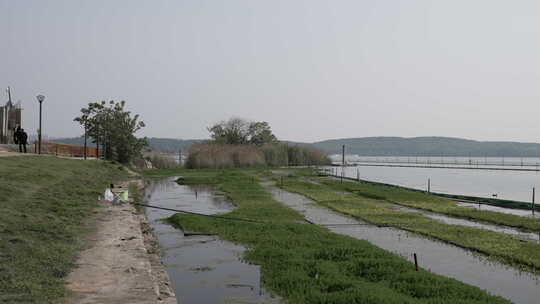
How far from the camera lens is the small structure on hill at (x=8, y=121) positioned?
40.4 metres

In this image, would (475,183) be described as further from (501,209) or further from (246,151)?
(246,151)

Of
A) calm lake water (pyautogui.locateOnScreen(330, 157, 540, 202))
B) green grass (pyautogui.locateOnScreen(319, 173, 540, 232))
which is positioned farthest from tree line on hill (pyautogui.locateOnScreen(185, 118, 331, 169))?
green grass (pyautogui.locateOnScreen(319, 173, 540, 232))

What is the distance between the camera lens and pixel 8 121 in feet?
146

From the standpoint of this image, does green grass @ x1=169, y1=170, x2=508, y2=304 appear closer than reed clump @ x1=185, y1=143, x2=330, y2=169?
Yes

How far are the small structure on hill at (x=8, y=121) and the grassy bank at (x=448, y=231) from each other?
29191 mm

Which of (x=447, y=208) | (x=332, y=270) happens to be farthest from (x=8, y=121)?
(x=332, y=270)

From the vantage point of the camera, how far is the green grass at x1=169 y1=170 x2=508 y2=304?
24.1ft

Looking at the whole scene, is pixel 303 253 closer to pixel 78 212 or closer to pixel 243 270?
pixel 243 270

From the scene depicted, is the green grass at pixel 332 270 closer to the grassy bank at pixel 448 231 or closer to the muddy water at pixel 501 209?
the grassy bank at pixel 448 231

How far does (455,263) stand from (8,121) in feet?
144

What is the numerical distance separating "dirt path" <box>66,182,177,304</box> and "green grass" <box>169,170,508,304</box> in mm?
1937

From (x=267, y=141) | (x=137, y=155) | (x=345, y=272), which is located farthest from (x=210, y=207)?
→ (x=267, y=141)

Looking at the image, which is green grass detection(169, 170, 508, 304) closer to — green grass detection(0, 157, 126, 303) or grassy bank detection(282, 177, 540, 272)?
grassy bank detection(282, 177, 540, 272)

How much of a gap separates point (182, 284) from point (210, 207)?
12.1m
